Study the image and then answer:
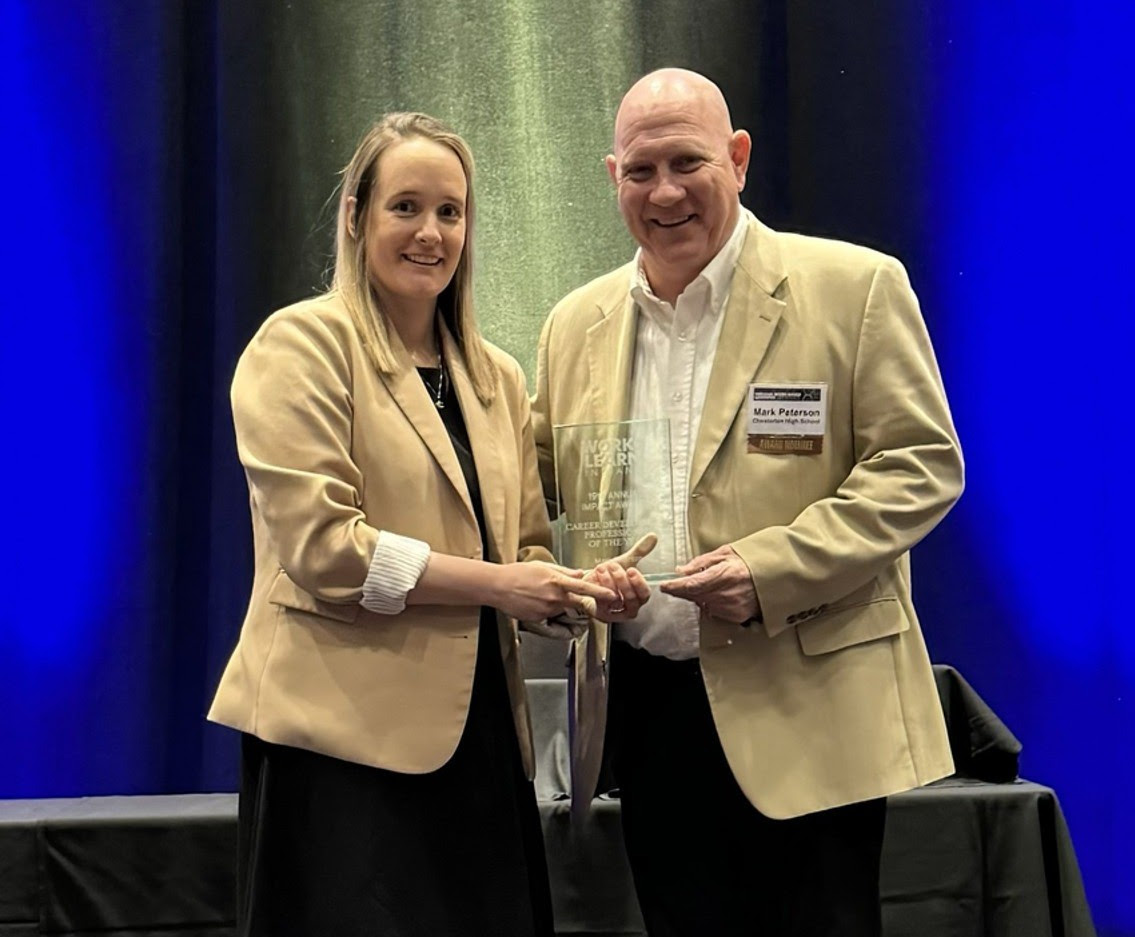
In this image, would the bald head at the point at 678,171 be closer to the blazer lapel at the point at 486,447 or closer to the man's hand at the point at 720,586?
the blazer lapel at the point at 486,447

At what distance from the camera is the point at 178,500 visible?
12.2 ft

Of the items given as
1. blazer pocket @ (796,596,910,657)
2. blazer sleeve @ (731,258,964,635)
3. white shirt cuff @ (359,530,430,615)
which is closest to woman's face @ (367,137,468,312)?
white shirt cuff @ (359,530,430,615)

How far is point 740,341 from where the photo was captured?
2141 millimetres

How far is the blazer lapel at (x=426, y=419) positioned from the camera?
6.70 feet

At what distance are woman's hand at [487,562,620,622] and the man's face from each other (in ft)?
1.83

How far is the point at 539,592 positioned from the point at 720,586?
266 millimetres

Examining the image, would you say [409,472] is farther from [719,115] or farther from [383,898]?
[719,115]

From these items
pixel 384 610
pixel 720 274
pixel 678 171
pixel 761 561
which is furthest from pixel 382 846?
pixel 678 171

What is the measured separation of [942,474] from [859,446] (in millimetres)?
132

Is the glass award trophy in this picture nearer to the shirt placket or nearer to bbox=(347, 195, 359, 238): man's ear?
the shirt placket

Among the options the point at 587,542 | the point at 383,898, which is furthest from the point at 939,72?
the point at 383,898

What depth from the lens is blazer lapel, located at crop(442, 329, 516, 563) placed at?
2098 millimetres

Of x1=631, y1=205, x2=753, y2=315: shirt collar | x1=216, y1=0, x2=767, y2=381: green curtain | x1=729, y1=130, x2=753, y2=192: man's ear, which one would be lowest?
x1=631, y1=205, x2=753, y2=315: shirt collar

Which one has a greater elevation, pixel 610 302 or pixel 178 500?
pixel 610 302
